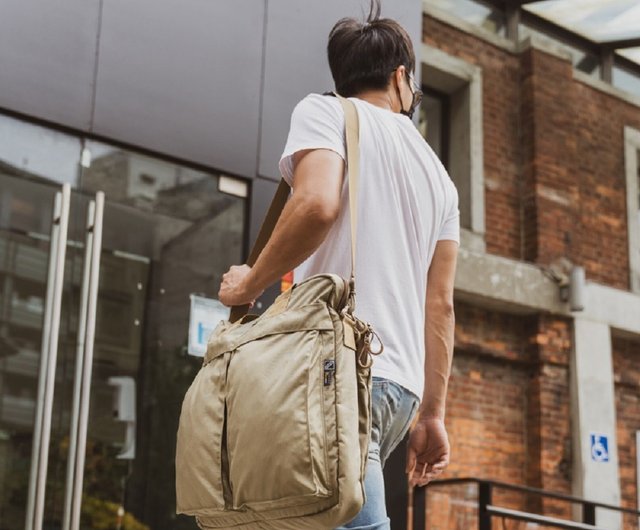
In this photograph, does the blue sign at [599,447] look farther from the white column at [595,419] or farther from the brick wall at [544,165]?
the brick wall at [544,165]

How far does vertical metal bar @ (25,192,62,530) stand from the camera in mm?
3627

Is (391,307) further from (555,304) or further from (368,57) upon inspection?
(555,304)

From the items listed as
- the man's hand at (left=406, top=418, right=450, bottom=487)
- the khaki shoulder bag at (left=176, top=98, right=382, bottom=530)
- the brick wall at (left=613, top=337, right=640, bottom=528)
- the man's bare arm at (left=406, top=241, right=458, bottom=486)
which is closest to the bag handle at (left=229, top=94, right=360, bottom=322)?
the khaki shoulder bag at (left=176, top=98, right=382, bottom=530)

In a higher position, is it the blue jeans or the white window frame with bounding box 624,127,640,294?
the white window frame with bounding box 624,127,640,294

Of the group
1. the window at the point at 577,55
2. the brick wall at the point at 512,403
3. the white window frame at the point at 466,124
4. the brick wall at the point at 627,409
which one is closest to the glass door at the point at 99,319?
the brick wall at the point at 512,403

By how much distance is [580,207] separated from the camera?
33.7 ft

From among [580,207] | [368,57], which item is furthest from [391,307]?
[580,207]

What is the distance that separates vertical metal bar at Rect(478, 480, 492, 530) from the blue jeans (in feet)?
14.3

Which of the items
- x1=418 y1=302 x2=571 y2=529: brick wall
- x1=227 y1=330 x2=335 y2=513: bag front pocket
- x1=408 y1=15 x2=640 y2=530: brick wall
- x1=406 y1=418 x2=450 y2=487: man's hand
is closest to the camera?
x1=227 y1=330 x2=335 y2=513: bag front pocket

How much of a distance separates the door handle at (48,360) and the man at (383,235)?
2047 mm

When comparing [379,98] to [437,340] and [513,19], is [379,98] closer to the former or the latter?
[437,340]

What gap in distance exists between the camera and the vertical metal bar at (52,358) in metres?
3.62

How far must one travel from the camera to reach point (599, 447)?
948cm

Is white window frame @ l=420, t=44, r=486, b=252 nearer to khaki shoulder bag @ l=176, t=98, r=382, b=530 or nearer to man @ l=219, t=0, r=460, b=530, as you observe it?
man @ l=219, t=0, r=460, b=530
